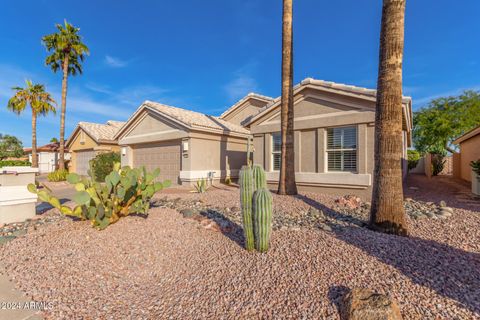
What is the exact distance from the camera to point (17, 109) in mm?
21516

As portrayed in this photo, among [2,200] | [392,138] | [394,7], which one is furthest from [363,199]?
[2,200]

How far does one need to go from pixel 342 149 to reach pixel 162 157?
962 cm

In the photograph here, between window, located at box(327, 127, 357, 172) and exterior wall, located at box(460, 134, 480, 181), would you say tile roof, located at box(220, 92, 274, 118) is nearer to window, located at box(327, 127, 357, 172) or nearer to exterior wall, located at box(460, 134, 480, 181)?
window, located at box(327, 127, 357, 172)

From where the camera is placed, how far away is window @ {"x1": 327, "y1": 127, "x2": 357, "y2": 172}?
898 cm

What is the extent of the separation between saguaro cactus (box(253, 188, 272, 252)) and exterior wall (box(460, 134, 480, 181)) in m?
13.5

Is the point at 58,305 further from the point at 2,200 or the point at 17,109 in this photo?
the point at 17,109

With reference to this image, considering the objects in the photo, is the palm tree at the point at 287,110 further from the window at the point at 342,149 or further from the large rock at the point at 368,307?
the large rock at the point at 368,307

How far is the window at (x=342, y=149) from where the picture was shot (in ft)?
29.5

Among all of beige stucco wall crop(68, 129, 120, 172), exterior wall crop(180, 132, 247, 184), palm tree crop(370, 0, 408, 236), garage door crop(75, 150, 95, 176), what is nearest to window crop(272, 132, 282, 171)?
exterior wall crop(180, 132, 247, 184)

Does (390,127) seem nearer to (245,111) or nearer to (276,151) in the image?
(276,151)

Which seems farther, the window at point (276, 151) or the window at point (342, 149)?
the window at point (276, 151)

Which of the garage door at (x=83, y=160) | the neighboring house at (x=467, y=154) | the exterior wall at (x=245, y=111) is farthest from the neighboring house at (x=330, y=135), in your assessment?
the garage door at (x=83, y=160)

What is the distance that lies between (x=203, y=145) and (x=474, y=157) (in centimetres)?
1364

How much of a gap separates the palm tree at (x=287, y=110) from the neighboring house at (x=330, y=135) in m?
1.32
